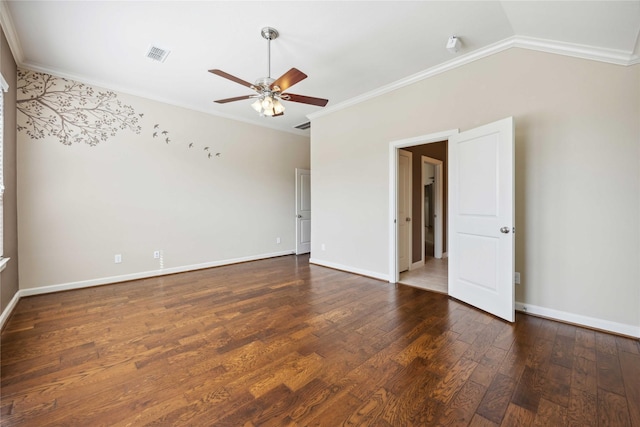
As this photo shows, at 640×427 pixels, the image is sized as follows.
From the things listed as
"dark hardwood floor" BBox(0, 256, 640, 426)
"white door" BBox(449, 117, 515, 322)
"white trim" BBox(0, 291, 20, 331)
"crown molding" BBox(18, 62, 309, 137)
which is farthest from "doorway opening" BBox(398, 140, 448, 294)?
"white trim" BBox(0, 291, 20, 331)

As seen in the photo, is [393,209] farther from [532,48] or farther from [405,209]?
[532,48]

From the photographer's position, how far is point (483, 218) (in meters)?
2.87

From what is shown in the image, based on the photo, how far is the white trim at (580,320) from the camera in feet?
7.63

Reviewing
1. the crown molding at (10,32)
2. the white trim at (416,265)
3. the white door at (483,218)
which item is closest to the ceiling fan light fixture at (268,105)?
the white door at (483,218)

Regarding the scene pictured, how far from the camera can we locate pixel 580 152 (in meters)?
2.51

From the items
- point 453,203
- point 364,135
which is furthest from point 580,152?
point 364,135

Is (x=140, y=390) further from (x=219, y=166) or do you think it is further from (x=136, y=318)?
(x=219, y=166)

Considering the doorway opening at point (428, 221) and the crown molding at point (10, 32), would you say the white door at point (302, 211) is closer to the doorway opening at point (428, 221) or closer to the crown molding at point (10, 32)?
the doorway opening at point (428, 221)

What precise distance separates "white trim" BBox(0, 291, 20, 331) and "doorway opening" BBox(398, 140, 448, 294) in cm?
452

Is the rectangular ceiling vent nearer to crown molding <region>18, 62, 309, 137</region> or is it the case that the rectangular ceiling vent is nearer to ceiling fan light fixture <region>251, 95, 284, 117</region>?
crown molding <region>18, 62, 309, 137</region>

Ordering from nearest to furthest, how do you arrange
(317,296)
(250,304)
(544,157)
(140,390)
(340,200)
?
(140,390) → (544,157) → (250,304) → (317,296) → (340,200)

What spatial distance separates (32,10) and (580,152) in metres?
5.28

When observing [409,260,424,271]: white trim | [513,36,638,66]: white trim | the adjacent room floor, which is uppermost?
[513,36,638,66]: white trim

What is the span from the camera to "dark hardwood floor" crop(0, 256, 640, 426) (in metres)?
1.48
